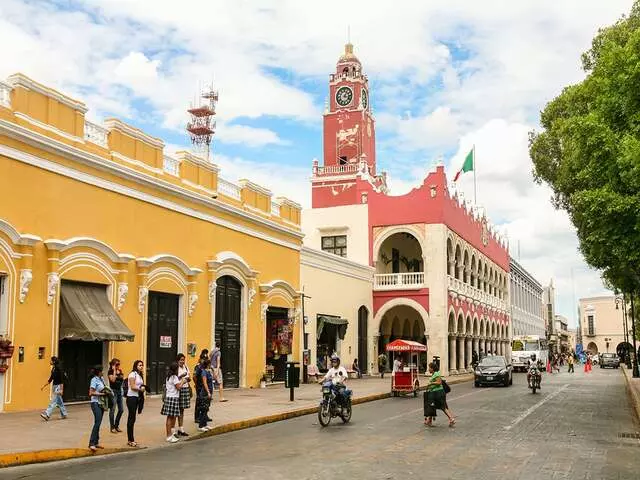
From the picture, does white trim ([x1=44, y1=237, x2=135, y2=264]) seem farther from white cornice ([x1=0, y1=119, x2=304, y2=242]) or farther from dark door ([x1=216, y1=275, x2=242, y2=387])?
dark door ([x1=216, y1=275, x2=242, y2=387])

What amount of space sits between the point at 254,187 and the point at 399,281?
16787 millimetres

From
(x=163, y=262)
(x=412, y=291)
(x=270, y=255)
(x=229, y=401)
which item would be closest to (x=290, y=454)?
(x=229, y=401)

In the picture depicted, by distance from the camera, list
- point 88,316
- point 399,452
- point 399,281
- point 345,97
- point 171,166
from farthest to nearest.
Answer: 1. point 345,97
2. point 399,281
3. point 171,166
4. point 88,316
5. point 399,452

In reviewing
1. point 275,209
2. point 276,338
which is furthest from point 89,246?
point 275,209

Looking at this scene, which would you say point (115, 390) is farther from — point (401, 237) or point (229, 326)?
point (401, 237)

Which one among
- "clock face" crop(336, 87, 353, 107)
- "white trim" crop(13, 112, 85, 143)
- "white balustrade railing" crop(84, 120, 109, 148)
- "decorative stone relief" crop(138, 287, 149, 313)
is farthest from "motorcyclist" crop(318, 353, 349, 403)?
"clock face" crop(336, 87, 353, 107)

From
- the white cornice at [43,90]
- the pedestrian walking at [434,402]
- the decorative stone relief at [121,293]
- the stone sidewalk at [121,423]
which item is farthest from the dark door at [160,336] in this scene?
the pedestrian walking at [434,402]

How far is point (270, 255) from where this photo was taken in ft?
101

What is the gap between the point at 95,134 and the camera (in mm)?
21141

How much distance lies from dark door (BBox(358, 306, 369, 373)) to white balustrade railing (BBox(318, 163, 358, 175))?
439 inches

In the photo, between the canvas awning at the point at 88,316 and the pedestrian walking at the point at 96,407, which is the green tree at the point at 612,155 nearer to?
the pedestrian walking at the point at 96,407

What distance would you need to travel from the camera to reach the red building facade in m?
43.7

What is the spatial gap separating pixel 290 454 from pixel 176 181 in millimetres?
14087

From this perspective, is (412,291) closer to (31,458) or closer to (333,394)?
(333,394)
